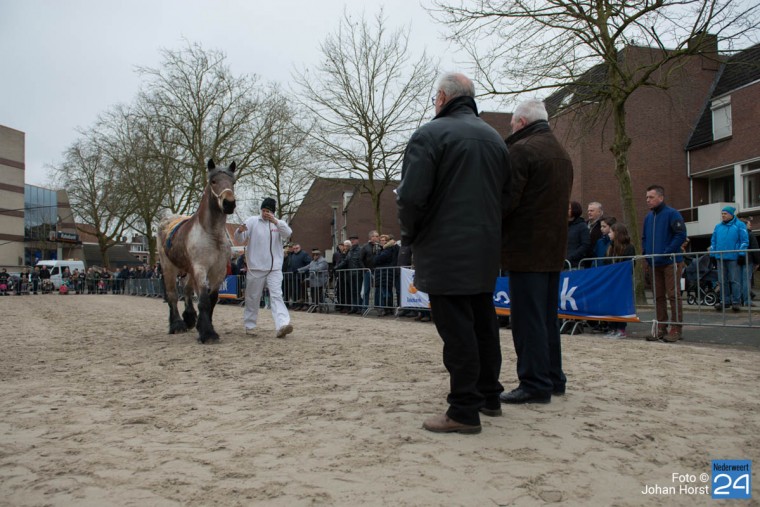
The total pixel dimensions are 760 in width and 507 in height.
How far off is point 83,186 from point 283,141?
23.0 meters

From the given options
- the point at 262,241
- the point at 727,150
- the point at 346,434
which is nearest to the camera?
the point at 346,434

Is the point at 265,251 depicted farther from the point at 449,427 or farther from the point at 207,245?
the point at 449,427

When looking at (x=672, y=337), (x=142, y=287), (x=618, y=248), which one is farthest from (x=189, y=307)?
(x=142, y=287)

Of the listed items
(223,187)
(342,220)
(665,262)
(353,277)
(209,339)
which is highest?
(342,220)

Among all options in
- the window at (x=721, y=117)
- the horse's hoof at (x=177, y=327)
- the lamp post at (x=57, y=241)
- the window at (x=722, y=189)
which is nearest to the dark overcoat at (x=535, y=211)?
the horse's hoof at (x=177, y=327)

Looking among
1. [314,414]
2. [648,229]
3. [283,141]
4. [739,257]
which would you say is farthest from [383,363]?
[283,141]

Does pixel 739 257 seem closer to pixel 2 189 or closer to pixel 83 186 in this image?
pixel 83 186

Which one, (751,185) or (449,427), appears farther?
(751,185)

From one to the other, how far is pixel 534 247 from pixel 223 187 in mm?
4944

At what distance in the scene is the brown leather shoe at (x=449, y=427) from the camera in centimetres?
339

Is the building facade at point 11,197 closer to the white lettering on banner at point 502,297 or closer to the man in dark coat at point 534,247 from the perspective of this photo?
the white lettering on banner at point 502,297

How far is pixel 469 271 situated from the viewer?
3506 millimetres

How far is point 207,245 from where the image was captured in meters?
8.15

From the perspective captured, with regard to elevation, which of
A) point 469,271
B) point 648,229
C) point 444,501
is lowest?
point 444,501
